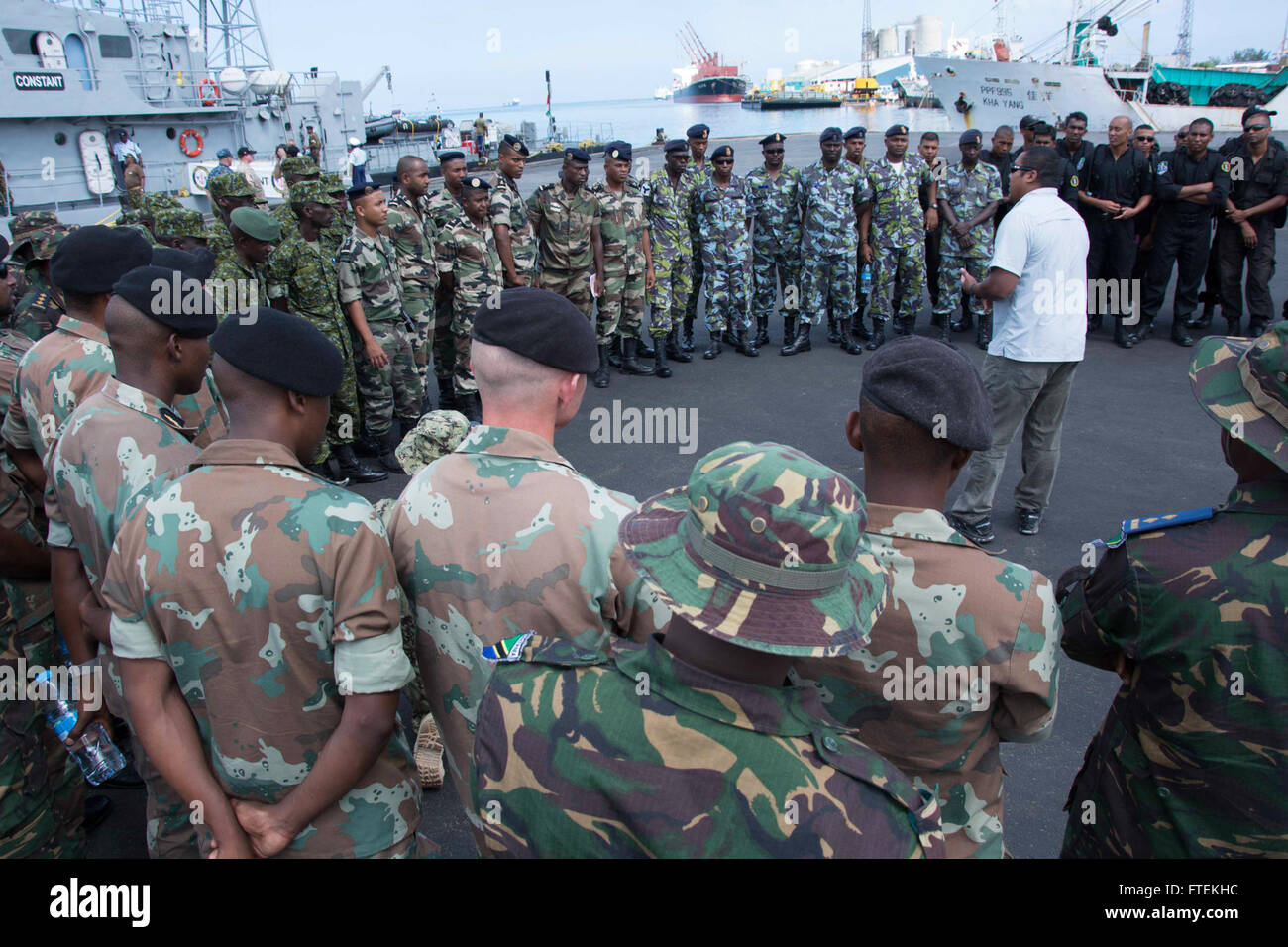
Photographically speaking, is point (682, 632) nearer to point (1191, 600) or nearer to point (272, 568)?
point (272, 568)

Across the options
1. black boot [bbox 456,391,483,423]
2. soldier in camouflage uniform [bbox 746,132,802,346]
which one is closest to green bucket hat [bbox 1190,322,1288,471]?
black boot [bbox 456,391,483,423]

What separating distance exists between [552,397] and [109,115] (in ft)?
60.9

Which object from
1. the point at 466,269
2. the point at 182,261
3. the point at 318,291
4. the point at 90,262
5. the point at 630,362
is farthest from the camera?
the point at 630,362

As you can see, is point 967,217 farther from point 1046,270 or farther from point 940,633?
point 940,633

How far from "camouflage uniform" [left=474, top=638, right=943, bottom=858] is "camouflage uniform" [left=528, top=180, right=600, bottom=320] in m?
5.98

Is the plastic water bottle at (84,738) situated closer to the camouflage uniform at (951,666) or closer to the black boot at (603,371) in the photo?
the camouflage uniform at (951,666)

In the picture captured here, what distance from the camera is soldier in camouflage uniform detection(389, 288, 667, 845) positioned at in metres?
1.62

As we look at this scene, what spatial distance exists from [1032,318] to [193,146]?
64.7 ft

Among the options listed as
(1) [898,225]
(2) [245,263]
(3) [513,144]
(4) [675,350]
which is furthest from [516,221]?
(1) [898,225]

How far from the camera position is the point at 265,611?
156cm

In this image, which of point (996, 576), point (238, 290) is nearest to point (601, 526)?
point (996, 576)

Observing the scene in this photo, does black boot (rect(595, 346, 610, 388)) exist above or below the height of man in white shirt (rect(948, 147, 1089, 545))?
below

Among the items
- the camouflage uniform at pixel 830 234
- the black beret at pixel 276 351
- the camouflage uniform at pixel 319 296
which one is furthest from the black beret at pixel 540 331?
the camouflage uniform at pixel 830 234

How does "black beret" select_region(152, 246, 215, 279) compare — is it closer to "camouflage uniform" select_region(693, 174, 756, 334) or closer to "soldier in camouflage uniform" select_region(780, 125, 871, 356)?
"camouflage uniform" select_region(693, 174, 756, 334)
